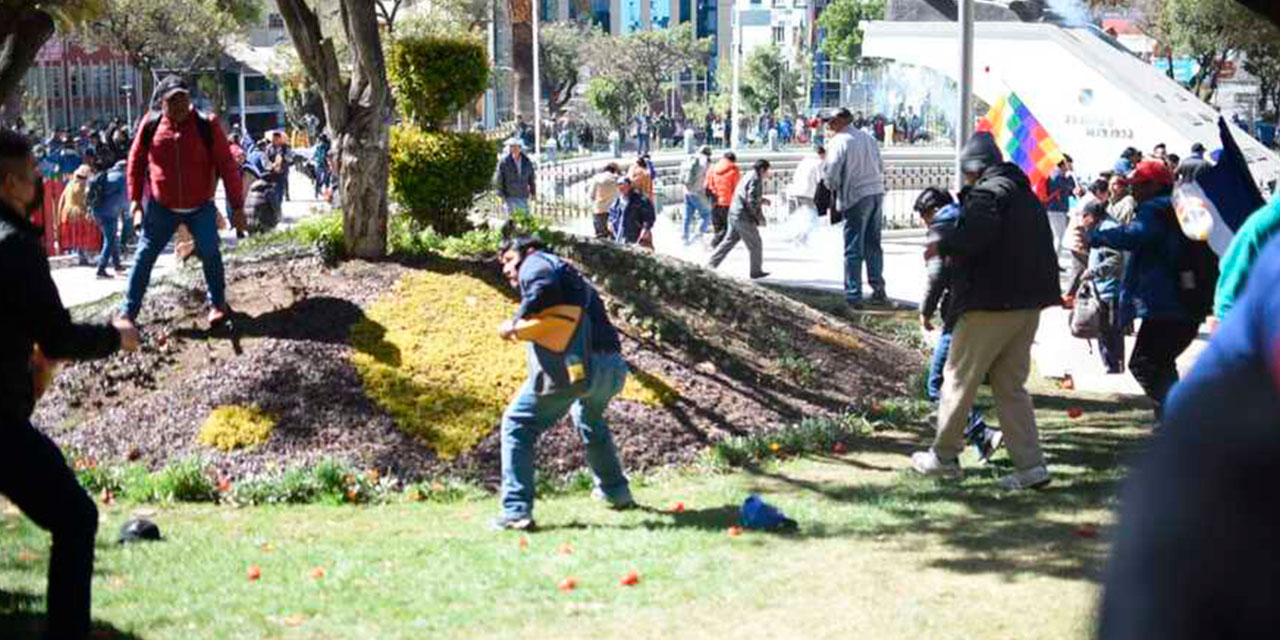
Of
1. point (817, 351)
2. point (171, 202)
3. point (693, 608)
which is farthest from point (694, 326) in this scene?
point (693, 608)

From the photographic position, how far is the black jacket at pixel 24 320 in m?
5.52

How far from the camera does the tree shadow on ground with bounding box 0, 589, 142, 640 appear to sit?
21.1 feet

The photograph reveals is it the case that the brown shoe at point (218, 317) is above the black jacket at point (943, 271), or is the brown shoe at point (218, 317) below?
below

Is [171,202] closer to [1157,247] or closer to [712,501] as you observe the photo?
[712,501]

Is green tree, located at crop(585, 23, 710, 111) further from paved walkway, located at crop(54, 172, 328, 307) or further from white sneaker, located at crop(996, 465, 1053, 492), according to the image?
white sneaker, located at crop(996, 465, 1053, 492)

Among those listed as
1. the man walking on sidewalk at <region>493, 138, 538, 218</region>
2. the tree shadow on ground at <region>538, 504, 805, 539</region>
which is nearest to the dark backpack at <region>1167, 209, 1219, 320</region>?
the tree shadow on ground at <region>538, 504, 805, 539</region>

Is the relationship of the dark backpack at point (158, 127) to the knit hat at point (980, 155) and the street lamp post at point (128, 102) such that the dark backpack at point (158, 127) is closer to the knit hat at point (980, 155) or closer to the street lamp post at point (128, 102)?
the knit hat at point (980, 155)

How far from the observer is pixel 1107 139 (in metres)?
29.0

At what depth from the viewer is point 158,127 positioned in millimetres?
10836

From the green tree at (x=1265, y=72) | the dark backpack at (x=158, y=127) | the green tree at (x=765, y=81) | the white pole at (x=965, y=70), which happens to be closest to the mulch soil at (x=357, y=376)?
the dark backpack at (x=158, y=127)

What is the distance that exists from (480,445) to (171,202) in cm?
272

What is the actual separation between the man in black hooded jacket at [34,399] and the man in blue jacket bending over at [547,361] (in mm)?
2844

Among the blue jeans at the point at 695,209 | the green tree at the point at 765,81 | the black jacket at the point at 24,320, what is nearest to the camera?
the black jacket at the point at 24,320

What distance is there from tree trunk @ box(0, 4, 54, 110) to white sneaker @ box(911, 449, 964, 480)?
212 inches
